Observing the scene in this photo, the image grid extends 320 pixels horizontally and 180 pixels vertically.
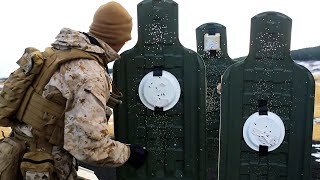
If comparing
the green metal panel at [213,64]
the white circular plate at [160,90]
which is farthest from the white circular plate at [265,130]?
the green metal panel at [213,64]

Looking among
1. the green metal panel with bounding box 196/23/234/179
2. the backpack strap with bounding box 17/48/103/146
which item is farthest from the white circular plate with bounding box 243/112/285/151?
the green metal panel with bounding box 196/23/234/179

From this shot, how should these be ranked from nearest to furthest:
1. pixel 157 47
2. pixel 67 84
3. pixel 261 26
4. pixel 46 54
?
pixel 67 84, pixel 46 54, pixel 261 26, pixel 157 47

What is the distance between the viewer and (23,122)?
190cm

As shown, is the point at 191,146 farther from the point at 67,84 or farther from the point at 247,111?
the point at 67,84

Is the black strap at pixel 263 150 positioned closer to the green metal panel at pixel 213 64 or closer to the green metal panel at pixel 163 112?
the green metal panel at pixel 163 112

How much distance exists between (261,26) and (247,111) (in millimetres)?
501

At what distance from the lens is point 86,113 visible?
1.62m

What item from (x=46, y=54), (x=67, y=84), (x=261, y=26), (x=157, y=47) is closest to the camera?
(x=67, y=84)

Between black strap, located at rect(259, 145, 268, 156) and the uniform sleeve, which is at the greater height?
the uniform sleeve

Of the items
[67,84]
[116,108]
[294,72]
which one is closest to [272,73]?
[294,72]

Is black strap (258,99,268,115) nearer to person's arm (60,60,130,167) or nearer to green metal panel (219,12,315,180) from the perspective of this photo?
green metal panel (219,12,315,180)

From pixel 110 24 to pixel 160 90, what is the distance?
66 cm

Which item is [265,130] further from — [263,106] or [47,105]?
[47,105]

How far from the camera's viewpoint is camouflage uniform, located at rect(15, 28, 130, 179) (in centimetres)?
162
